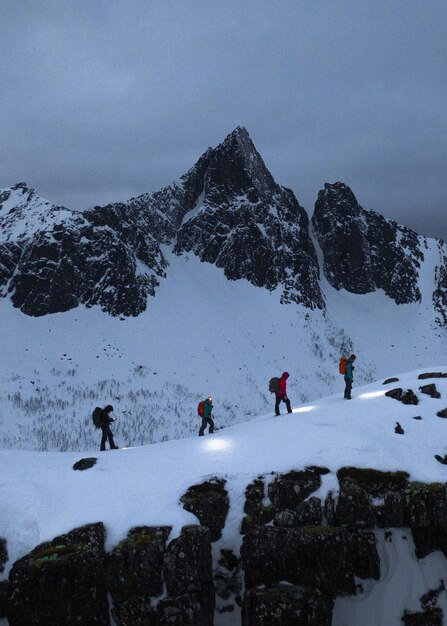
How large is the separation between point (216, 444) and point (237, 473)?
8.46 feet

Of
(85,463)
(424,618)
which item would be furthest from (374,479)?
(85,463)

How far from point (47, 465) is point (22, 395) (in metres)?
21.1

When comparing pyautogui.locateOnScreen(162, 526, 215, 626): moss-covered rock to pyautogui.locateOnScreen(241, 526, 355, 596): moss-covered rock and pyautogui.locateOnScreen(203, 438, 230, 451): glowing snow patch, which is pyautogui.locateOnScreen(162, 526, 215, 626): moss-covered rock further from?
pyautogui.locateOnScreen(203, 438, 230, 451): glowing snow patch

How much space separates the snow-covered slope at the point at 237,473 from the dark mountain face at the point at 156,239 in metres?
35.9

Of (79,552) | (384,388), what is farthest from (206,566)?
(384,388)

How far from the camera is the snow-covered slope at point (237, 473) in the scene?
11250 millimetres

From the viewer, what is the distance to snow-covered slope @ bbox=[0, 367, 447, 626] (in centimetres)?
1125

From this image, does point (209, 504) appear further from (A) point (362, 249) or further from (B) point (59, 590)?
(A) point (362, 249)

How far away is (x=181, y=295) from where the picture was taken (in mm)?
56250

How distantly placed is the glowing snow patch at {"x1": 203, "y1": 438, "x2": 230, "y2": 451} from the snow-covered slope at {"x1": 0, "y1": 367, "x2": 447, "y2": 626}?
0.04m

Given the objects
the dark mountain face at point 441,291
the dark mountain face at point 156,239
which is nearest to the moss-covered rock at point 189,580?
the dark mountain face at point 156,239

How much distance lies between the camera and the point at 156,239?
64625 millimetres

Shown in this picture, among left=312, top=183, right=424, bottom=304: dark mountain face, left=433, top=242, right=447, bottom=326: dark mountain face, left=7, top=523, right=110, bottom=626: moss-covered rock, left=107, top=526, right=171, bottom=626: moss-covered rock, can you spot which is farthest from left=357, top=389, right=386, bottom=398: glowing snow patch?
left=433, top=242, right=447, bottom=326: dark mountain face

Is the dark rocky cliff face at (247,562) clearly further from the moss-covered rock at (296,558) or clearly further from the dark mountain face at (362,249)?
the dark mountain face at (362,249)
